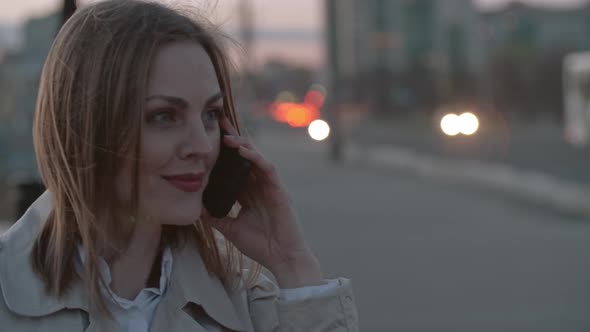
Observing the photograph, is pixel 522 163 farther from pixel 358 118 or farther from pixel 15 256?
pixel 358 118

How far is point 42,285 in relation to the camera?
2.09 m

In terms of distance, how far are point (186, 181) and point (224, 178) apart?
0.24 meters

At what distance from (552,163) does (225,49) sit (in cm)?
2384

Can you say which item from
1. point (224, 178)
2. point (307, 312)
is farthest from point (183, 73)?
point (307, 312)

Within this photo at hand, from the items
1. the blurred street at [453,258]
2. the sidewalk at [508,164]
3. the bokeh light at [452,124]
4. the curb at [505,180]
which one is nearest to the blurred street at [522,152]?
the sidewalk at [508,164]

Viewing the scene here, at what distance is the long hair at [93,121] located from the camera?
2.11 metres

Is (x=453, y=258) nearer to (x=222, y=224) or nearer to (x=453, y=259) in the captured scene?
(x=453, y=259)

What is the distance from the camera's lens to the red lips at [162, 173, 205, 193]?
2.19 metres

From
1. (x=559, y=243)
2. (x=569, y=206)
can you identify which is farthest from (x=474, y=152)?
(x=559, y=243)

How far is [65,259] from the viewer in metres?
2.14

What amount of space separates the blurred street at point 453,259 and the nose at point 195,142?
17.2 feet

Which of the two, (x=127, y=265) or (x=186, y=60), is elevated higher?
(x=186, y=60)

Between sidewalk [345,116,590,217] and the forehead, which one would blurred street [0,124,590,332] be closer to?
sidewalk [345,116,590,217]

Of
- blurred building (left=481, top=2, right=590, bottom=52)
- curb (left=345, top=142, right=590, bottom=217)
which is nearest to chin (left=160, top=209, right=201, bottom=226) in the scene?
curb (left=345, top=142, right=590, bottom=217)
